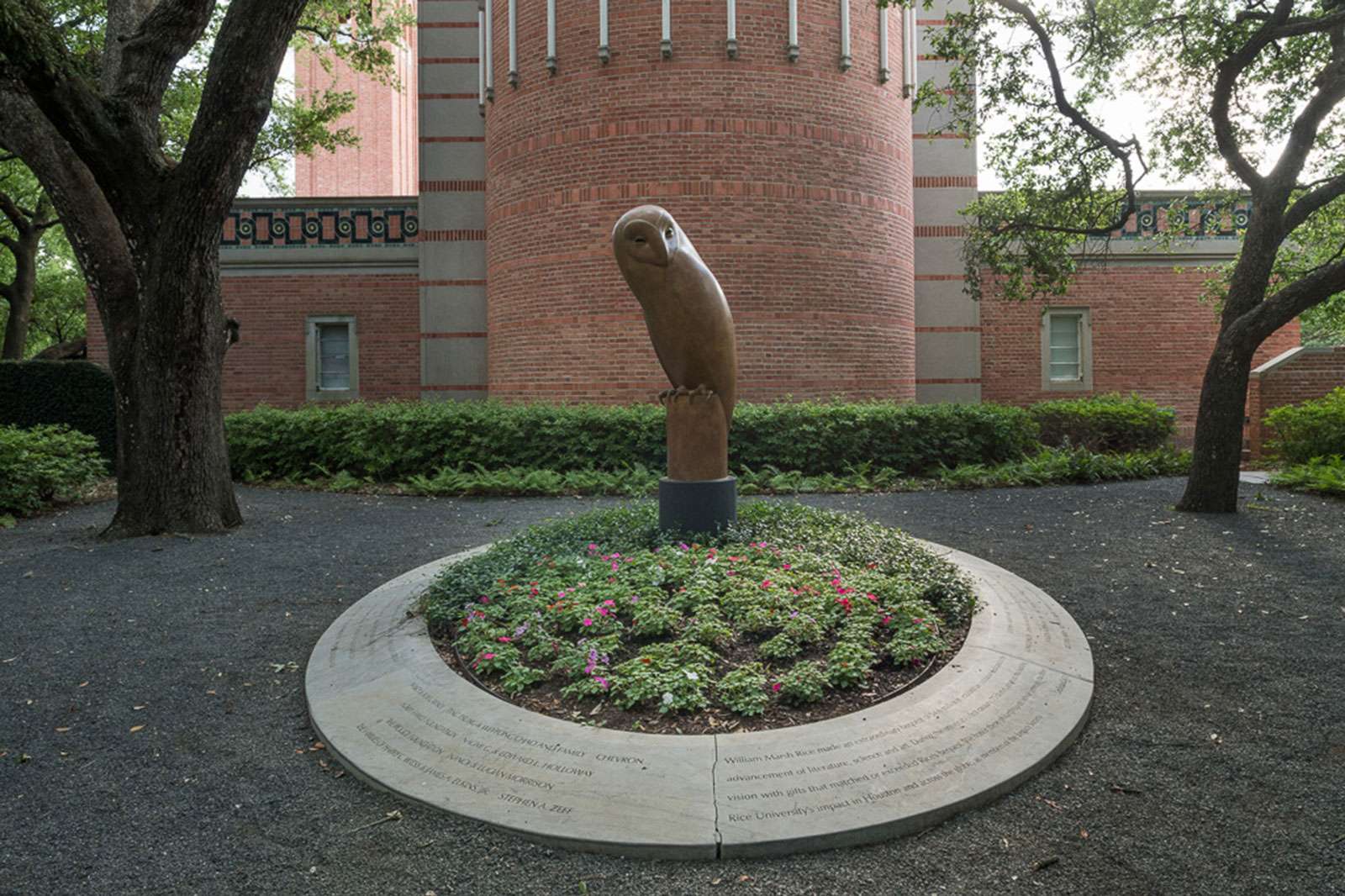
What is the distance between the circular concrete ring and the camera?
2.88 metres

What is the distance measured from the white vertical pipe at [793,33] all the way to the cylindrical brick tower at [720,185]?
0.10 m

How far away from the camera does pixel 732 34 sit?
1301 centimetres

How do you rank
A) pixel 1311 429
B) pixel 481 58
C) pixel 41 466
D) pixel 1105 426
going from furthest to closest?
pixel 481 58 → pixel 1105 426 → pixel 1311 429 → pixel 41 466

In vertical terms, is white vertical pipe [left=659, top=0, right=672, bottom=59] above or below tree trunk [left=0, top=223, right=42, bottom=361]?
above

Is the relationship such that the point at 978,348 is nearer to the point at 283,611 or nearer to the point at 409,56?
the point at 283,611

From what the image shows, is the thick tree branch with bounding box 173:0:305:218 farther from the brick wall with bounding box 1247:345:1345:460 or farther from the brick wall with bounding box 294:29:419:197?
the brick wall with bounding box 294:29:419:197

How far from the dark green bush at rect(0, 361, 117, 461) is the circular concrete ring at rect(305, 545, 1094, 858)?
12218 millimetres

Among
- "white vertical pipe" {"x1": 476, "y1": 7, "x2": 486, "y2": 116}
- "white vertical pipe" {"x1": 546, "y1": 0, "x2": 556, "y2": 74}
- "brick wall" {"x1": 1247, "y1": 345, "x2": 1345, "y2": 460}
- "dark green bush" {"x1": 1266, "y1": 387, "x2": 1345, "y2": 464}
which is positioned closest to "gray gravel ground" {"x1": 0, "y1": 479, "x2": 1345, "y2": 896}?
"dark green bush" {"x1": 1266, "y1": 387, "x2": 1345, "y2": 464}

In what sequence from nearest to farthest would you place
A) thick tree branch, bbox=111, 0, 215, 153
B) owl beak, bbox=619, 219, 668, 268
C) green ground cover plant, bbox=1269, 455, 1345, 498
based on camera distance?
owl beak, bbox=619, 219, 668, 268, thick tree branch, bbox=111, 0, 215, 153, green ground cover plant, bbox=1269, 455, 1345, 498

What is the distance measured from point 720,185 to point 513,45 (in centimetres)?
478

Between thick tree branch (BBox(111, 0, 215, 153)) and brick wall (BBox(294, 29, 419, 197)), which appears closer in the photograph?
thick tree branch (BBox(111, 0, 215, 153))

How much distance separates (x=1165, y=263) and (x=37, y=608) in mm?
20250

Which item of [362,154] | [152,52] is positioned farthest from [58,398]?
[362,154]

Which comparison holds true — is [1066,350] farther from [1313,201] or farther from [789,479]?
[789,479]
